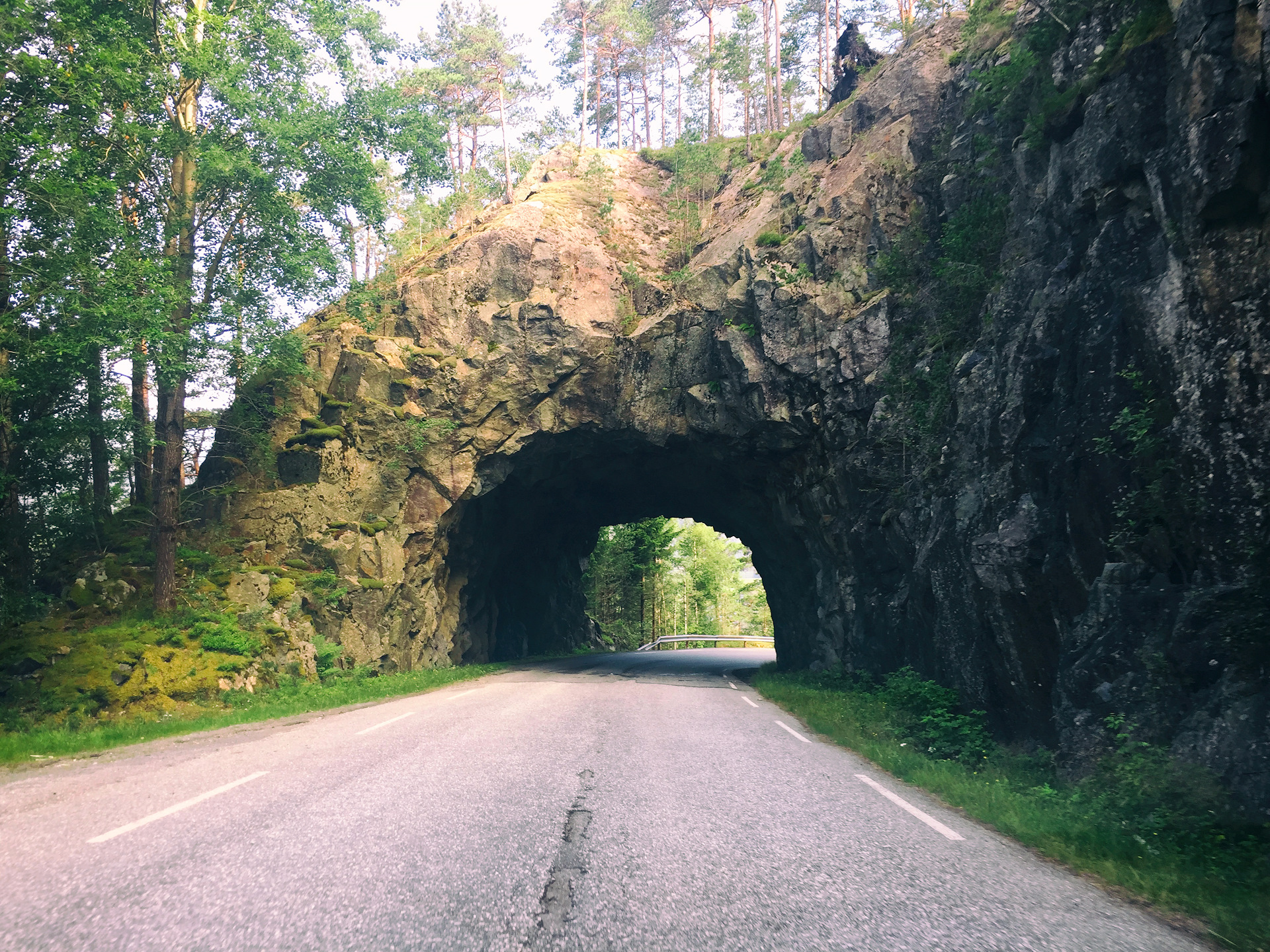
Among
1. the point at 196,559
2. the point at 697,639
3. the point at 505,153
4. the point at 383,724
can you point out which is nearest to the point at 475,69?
the point at 505,153

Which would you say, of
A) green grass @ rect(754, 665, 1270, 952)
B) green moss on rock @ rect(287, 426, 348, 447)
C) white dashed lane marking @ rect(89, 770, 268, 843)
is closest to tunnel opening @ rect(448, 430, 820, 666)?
green moss on rock @ rect(287, 426, 348, 447)

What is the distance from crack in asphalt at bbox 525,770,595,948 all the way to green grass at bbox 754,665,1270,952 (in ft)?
11.3

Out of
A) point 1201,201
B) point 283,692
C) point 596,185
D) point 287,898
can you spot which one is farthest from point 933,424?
point 596,185

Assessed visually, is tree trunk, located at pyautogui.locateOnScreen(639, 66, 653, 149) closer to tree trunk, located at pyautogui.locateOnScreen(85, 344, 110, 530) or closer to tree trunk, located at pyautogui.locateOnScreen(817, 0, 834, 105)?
tree trunk, located at pyautogui.locateOnScreen(817, 0, 834, 105)

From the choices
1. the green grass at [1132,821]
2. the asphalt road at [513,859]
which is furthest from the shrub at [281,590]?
the green grass at [1132,821]

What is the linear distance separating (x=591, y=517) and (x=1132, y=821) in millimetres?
28327

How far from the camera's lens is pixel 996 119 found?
13.1 metres

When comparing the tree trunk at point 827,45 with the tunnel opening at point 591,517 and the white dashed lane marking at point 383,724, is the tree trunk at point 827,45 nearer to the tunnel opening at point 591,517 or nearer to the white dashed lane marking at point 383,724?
the tunnel opening at point 591,517

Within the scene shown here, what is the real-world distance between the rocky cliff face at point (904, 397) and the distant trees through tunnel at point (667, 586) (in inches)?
536

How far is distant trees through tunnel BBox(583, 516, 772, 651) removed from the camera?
163 feet

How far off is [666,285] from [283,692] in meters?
17.1

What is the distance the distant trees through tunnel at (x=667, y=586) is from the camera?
49812mm

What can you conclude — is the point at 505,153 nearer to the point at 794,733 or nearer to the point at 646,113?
the point at 646,113

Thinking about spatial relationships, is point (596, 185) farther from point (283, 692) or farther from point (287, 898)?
point (287, 898)
